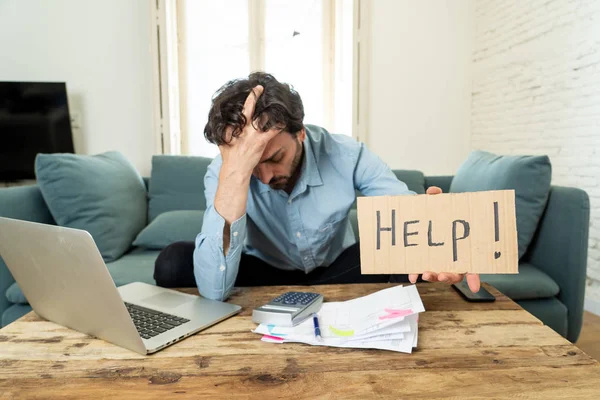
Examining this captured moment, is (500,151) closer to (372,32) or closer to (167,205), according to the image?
(372,32)

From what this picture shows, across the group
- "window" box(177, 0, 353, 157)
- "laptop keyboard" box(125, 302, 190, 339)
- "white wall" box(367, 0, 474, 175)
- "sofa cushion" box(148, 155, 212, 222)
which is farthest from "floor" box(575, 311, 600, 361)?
"window" box(177, 0, 353, 157)

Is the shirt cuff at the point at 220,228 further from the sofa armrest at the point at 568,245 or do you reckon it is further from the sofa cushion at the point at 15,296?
the sofa armrest at the point at 568,245

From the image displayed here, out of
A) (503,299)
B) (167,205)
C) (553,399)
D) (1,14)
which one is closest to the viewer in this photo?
(553,399)

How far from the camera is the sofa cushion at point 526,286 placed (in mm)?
1567

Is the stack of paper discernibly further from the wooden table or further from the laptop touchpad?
the laptop touchpad

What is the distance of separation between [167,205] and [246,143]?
1.32 meters

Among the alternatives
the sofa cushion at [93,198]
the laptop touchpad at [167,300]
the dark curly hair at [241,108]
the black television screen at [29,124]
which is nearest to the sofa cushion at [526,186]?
the dark curly hair at [241,108]

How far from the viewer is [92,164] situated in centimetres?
190

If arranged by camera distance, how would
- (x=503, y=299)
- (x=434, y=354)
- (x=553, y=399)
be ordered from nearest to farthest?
(x=553, y=399)
(x=434, y=354)
(x=503, y=299)

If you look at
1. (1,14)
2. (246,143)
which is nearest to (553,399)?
(246,143)

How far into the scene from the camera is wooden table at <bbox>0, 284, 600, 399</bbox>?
1.91ft

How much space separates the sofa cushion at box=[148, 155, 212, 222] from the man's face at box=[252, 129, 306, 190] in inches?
43.9

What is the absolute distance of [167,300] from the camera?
968 millimetres

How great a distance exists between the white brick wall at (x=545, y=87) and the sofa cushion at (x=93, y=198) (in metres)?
2.45
